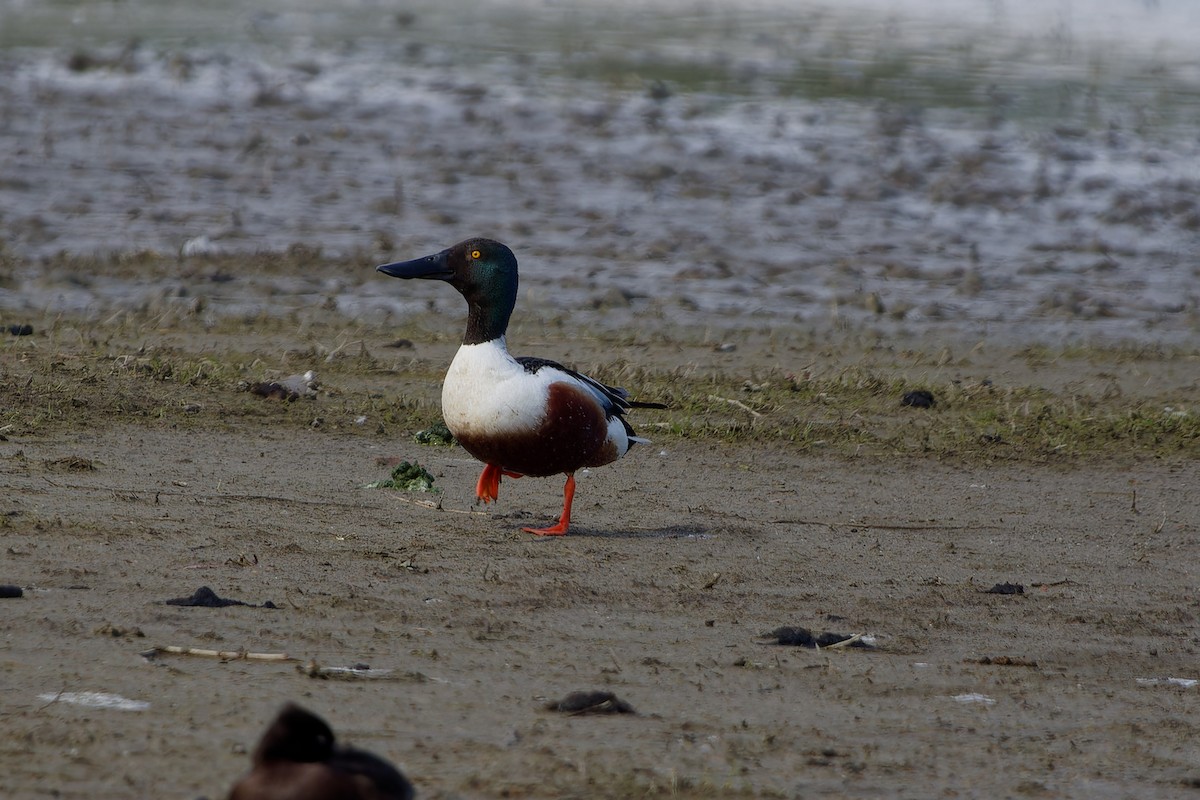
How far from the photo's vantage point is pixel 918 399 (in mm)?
8219

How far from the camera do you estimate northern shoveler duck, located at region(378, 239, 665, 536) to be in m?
5.78

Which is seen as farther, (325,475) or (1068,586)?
(325,475)

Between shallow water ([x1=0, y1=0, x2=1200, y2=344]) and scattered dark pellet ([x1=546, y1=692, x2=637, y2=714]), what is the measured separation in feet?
21.0

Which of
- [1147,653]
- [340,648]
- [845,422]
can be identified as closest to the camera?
[340,648]

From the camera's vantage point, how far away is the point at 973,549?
6102 mm

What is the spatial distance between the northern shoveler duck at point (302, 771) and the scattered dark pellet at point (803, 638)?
2034 millimetres

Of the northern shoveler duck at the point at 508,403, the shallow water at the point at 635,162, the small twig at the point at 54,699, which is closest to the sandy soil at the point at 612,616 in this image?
the small twig at the point at 54,699

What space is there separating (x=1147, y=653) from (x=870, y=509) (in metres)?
1.78

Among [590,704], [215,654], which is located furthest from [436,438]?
[590,704]

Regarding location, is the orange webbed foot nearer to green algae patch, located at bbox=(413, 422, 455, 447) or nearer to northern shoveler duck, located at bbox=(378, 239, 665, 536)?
northern shoveler duck, located at bbox=(378, 239, 665, 536)

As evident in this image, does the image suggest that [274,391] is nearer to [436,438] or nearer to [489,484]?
[436,438]

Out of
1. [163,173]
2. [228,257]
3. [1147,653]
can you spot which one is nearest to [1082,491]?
[1147,653]

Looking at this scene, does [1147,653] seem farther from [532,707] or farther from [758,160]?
[758,160]

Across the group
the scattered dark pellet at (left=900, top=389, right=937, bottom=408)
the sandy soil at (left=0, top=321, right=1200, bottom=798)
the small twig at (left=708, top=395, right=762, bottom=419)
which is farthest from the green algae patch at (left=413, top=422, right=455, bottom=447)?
the scattered dark pellet at (left=900, top=389, right=937, bottom=408)
